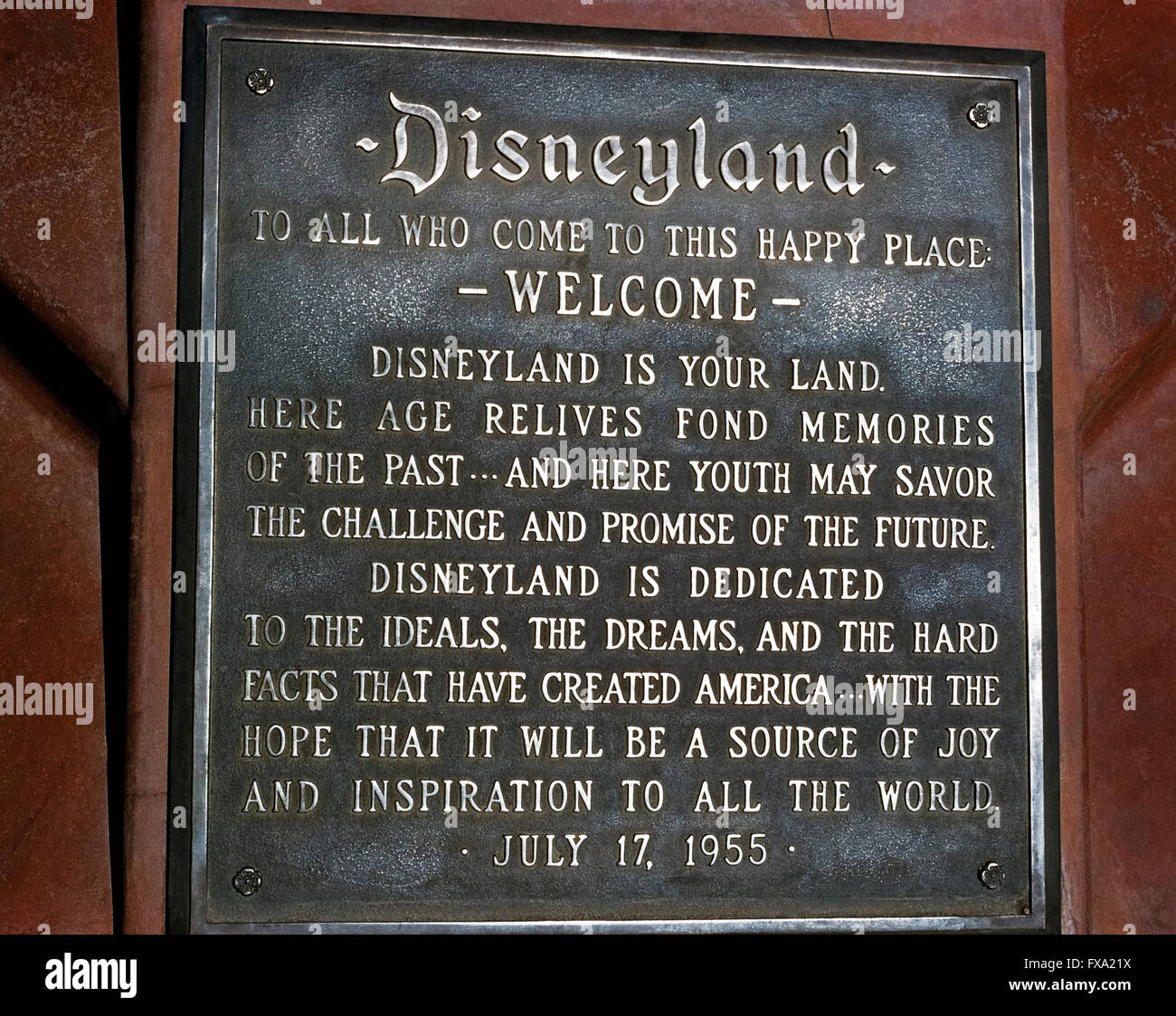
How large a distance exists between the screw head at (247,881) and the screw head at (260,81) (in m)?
1.94

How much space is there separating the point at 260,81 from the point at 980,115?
189 centimetres

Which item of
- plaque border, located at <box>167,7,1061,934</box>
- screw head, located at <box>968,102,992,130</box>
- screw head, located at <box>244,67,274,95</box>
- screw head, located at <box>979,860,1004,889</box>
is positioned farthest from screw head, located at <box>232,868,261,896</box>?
screw head, located at <box>968,102,992,130</box>

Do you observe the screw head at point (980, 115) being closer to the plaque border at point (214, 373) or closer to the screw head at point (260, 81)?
the plaque border at point (214, 373)

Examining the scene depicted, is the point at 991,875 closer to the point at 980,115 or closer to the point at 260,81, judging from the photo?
the point at 980,115

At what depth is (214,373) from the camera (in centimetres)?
304

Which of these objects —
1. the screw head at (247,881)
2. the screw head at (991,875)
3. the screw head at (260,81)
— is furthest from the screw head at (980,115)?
the screw head at (247,881)

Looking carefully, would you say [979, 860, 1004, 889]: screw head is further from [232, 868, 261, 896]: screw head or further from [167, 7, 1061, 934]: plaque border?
[232, 868, 261, 896]: screw head

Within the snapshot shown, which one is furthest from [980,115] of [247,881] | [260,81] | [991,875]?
[247,881]

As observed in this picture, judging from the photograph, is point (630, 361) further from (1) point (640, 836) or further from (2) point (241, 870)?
(2) point (241, 870)

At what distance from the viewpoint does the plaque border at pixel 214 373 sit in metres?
2.99

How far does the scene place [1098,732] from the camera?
3252 mm

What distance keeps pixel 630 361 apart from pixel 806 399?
1.54ft

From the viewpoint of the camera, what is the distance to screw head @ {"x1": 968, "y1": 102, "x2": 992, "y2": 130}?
3.28 meters

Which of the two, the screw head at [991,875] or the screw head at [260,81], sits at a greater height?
the screw head at [260,81]
